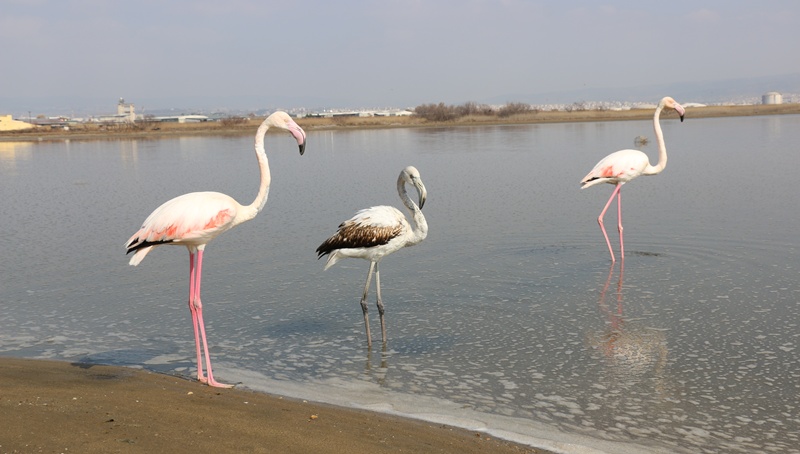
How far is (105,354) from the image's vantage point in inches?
298

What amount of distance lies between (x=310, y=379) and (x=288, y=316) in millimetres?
2094

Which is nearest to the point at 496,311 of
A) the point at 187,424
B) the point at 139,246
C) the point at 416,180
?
the point at 416,180

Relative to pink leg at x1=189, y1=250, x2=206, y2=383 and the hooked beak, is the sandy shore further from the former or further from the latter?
the hooked beak

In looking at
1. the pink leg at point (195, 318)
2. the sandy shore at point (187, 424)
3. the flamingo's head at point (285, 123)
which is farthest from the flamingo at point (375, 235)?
the sandy shore at point (187, 424)

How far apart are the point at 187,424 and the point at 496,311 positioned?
4.62 m

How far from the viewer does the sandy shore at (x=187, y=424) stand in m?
4.51

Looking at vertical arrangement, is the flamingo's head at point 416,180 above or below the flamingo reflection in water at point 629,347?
above

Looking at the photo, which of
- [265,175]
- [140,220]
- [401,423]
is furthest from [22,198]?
[401,423]

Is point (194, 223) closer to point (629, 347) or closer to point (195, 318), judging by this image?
point (195, 318)

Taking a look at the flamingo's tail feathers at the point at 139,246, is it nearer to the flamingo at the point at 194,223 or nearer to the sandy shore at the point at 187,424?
the flamingo at the point at 194,223

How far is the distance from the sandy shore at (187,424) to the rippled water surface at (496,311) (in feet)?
1.75

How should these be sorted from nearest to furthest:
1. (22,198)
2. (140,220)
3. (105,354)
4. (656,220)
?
(105,354) < (656,220) < (140,220) < (22,198)

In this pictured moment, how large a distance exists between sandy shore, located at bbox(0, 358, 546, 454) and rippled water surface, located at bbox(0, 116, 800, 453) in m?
0.53

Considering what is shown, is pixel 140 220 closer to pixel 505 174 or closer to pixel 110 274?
pixel 110 274
